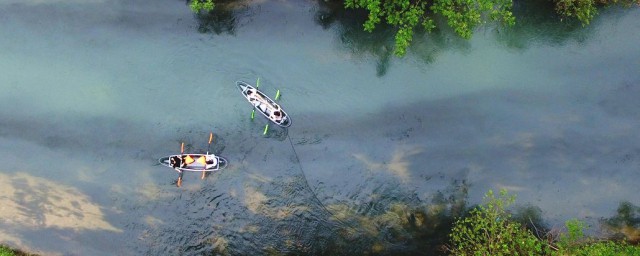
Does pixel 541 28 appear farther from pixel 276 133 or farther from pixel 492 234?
pixel 276 133

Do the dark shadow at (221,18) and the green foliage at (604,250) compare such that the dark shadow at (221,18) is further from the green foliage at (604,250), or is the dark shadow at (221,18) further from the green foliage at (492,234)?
the green foliage at (604,250)

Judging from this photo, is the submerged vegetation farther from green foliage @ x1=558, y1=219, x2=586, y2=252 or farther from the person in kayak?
green foliage @ x1=558, y1=219, x2=586, y2=252

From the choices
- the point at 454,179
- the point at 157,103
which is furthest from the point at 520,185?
the point at 157,103

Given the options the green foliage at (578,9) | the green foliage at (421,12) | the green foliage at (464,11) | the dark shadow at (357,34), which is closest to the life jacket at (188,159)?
the dark shadow at (357,34)

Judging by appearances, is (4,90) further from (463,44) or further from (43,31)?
→ (463,44)

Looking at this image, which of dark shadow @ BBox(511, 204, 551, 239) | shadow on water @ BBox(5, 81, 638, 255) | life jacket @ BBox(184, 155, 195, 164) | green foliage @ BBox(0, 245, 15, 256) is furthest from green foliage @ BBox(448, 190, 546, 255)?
green foliage @ BBox(0, 245, 15, 256)
